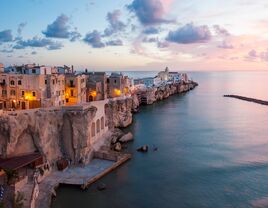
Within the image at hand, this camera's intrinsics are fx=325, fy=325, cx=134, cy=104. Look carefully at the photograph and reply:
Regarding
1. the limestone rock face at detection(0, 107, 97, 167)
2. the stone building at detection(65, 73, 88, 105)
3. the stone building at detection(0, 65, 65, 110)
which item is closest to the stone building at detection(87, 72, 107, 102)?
the stone building at detection(65, 73, 88, 105)

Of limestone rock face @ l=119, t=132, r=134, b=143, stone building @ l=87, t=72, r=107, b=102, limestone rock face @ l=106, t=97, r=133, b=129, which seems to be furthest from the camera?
stone building @ l=87, t=72, r=107, b=102

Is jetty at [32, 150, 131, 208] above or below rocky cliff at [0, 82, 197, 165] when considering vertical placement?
below

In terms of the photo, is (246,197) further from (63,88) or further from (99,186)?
(63,88)

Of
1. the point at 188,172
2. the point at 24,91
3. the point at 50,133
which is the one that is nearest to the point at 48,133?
the point at 50,133

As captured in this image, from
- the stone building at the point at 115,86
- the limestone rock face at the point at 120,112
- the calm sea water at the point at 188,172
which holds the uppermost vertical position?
the stone building at the point at 115,86

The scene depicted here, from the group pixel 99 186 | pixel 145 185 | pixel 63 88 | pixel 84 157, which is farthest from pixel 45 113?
pixel 63 88

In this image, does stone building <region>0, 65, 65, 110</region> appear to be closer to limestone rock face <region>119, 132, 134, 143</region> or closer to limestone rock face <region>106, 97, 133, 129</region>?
limestone rock face <region>106, 97, 133, 129</region>

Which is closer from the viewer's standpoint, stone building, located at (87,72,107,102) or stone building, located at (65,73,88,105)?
stone building, located at (65,73,88,105)

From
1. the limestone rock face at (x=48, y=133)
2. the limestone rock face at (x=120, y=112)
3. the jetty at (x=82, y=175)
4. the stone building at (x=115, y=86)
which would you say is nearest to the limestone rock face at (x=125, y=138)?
the limestone rock face at (x=120, y=112)

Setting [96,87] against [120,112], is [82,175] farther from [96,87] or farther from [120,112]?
[96,87]

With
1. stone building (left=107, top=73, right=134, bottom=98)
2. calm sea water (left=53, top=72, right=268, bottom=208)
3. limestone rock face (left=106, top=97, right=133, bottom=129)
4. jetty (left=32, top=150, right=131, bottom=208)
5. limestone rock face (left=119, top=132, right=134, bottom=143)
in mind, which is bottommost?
calm sea water (left=53, top=72, right=268, bottom=208)

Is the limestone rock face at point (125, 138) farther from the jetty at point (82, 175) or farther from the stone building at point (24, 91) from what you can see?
the stone building at point (24, 91)

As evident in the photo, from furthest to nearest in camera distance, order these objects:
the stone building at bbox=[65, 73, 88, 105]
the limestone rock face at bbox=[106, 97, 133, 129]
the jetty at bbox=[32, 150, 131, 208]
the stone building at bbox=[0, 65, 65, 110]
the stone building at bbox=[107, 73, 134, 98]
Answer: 1. the stone building at bbox=[107, 73, 134, 98]
2. the limestone rock face at bbox=[106, 97, 133, 129]
3. the stone building at bbox=[65, 73, 88, 105]
4. the stone building at bbox=[0, 65, 65, 110]
5. the jetty at bbox=[32, 150, 131, 208]

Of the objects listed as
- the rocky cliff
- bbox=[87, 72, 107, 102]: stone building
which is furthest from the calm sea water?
bbox=[87, 72, 107, 102]: stone building
